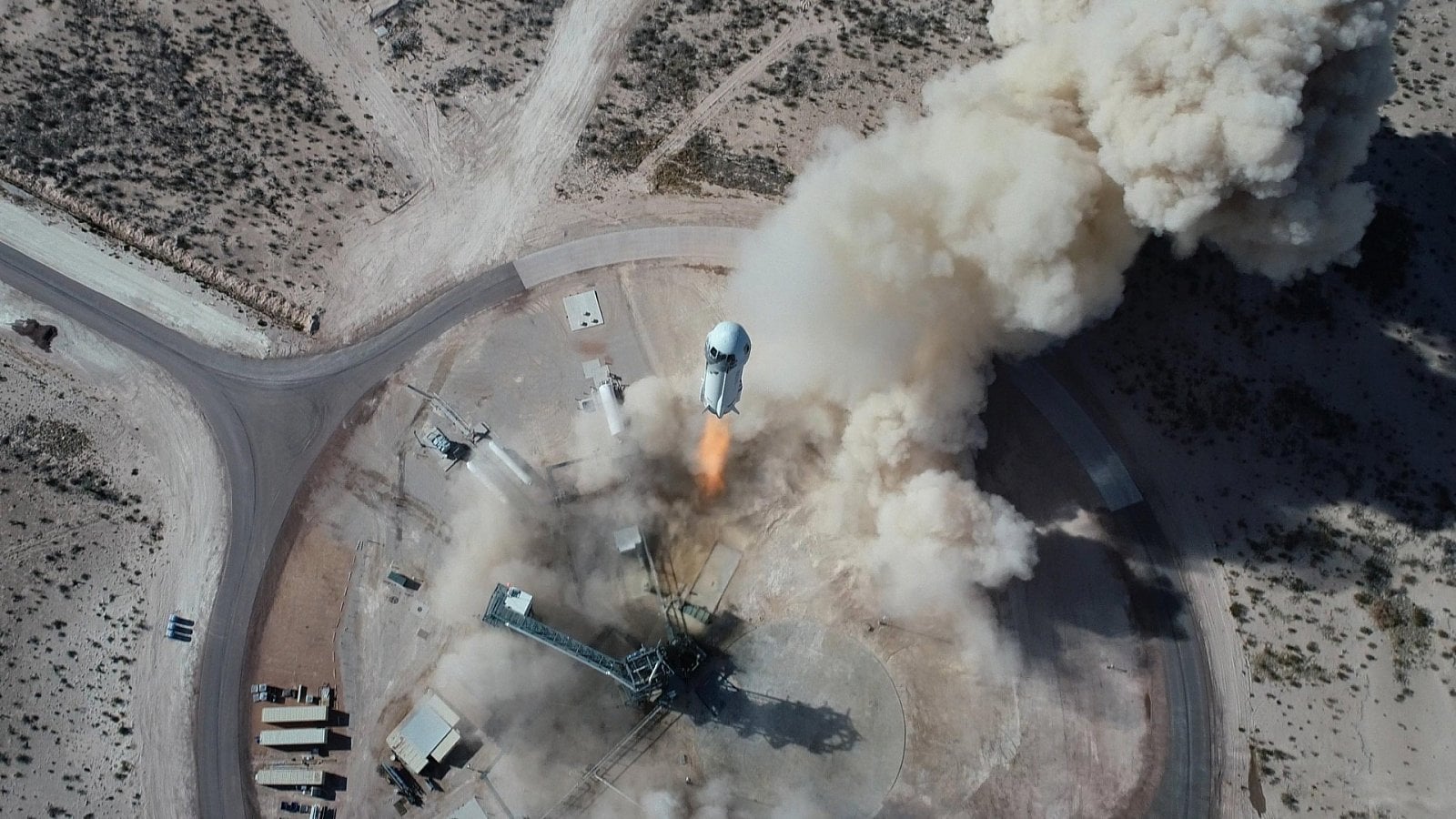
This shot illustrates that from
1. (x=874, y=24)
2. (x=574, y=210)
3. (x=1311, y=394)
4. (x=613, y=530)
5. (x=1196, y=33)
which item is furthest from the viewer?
(x=874, y=24)

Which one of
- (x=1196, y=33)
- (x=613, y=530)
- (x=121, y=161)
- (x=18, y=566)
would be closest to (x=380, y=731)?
(x=613, y=530)

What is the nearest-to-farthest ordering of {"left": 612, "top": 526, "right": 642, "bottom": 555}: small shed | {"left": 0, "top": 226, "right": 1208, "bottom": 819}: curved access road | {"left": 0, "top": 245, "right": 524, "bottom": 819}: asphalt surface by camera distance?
{"left": 0, "top": 226, "right": 1208, "bottom": 819}: curved access road, {"left": 612, "top": 526, "right": 642, "bottom": 555}: small shed, {"left": 0, "top": 245, "right": 524, "bottom": 819}: asphalt surface

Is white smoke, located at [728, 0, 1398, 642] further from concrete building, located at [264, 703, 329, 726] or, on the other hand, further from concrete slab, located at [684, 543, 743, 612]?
concrete building, located at [264, 703, 329, 726]

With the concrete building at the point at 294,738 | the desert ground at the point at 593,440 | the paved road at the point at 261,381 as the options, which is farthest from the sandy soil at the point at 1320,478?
the concrete building at the point at 294,738

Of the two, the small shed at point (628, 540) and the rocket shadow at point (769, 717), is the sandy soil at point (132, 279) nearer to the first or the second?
the small shed at point (628, 540)

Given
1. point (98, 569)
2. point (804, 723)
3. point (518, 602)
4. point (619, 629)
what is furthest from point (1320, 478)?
point (98, 569)

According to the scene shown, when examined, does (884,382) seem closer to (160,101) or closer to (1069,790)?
(1069,790)

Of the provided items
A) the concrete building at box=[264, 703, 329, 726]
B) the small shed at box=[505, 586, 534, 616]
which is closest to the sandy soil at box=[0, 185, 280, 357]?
the concrete building at box=[264, 703, 329, 726]
